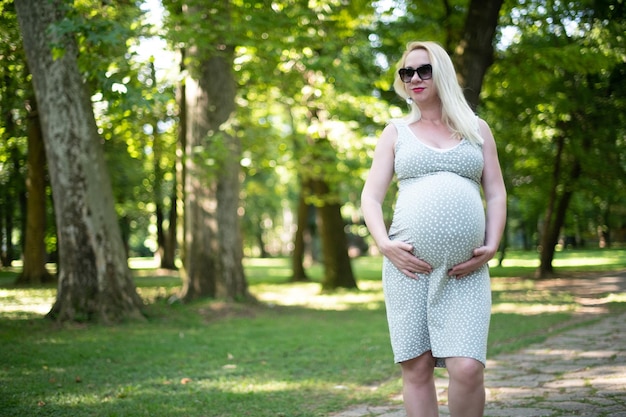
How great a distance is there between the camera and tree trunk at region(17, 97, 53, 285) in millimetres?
19547

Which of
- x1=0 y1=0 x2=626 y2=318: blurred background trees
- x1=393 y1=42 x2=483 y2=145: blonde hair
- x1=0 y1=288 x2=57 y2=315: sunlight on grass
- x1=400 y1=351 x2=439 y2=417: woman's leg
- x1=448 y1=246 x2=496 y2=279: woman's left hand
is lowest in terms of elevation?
x1=0 y1=288 x2=57 y2=315: sunlight on grass

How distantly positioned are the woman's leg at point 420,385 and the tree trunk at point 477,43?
30.7 ft

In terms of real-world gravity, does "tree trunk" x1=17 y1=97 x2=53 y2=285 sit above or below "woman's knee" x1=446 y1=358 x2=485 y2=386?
above

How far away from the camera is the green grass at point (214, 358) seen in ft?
17.8

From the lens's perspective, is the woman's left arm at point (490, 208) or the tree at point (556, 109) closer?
the woman's left arm at point (490, 208)

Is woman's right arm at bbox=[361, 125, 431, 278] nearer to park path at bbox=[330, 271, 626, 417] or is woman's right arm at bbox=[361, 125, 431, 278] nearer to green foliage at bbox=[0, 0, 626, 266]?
park path at bbox=[330, 271, 626, 417]

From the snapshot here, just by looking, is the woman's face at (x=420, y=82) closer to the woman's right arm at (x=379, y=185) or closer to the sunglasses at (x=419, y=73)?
the sunglasses at (x=419, y=73)

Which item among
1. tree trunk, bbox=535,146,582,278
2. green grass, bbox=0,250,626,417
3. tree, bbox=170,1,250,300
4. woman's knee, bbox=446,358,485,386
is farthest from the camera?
tree trunk, bbox=535,146,582,278

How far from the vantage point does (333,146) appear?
15.0 meters

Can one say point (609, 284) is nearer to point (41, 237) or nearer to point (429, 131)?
point (41, 237)

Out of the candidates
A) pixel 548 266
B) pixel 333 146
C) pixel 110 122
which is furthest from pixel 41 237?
pixel 548 266

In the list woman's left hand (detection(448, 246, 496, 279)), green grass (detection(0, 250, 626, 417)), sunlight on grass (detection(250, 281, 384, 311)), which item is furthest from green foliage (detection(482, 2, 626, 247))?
woman's left hand (detection(448, 246, 496, 279))

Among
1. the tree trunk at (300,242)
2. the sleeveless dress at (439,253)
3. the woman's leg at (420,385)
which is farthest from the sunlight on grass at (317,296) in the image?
the sleeveless dress at (439,253)

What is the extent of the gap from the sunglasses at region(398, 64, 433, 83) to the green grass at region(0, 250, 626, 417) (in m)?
2.69
